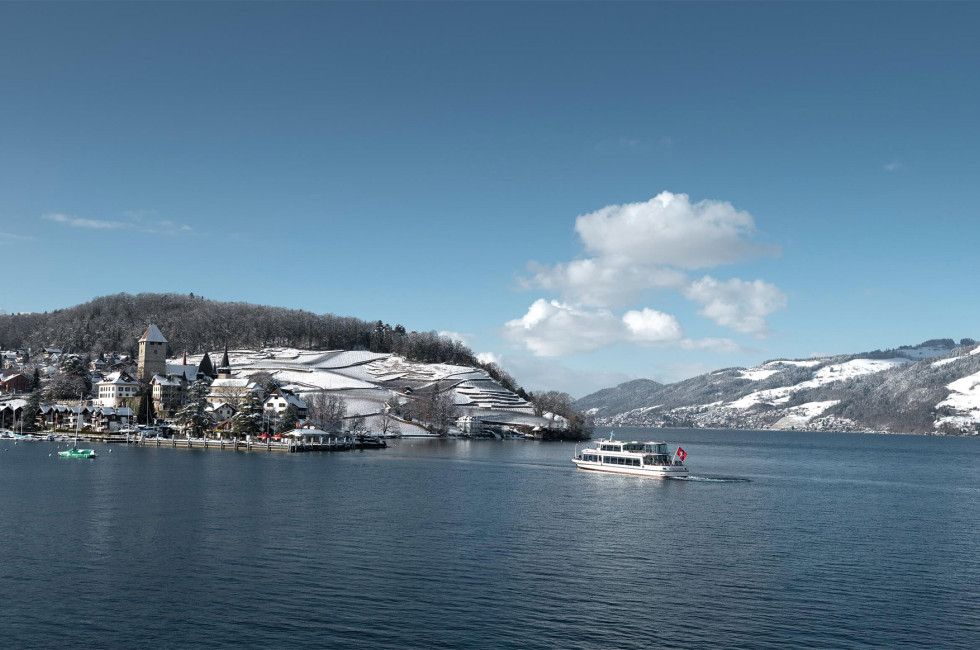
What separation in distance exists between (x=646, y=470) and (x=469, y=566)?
61828 millimetres

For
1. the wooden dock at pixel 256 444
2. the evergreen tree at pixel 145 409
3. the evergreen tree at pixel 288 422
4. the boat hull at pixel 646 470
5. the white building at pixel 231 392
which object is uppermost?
the white building at pixel 231 392

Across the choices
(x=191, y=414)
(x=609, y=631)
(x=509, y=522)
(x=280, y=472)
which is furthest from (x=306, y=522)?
(x=191, y=414)

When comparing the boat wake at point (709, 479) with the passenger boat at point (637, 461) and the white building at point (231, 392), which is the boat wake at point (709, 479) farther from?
the white building at point (231, 392)

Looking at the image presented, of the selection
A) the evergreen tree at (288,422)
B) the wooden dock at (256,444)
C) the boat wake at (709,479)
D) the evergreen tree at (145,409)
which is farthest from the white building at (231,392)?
the boat wake at (709,479)

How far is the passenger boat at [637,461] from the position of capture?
320 ft

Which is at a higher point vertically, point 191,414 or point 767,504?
point 191,414

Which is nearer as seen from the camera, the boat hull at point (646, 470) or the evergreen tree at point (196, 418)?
the boat hull at point (646, 470)

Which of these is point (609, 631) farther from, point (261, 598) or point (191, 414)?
point (191, 414)

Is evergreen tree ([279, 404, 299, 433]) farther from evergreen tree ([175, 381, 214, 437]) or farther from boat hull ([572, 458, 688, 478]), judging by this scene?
boat hull ([572, 458, 688, 478])

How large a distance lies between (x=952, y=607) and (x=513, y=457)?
99.5 meters

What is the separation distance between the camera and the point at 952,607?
36.3 meters

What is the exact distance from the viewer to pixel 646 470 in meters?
98.8

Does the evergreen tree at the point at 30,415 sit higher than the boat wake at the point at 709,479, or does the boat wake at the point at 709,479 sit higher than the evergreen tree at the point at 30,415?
the evergreen tree at the point at 30,415

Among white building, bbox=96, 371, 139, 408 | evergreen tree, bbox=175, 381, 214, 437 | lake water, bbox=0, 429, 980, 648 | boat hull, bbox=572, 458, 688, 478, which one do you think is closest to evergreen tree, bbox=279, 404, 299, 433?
evergreen tree, bbox=175, 381, 214, 437
